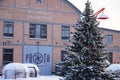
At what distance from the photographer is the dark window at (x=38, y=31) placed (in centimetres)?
3347

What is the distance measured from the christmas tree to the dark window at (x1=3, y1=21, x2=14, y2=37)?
17.9 meters

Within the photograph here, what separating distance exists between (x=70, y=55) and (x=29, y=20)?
1879 centimetres

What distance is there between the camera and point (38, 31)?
111 ft

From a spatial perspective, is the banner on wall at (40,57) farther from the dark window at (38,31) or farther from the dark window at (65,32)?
the dark window at (65,32)

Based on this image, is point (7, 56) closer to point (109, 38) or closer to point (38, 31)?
point (38, 31)

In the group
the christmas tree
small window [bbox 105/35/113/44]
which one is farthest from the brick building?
the christmas tree

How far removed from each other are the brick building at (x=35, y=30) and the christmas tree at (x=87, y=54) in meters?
17.9

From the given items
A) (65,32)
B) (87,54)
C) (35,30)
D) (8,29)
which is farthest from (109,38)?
(87,54)

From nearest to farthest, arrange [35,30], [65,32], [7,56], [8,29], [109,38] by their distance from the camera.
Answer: [7,56]
[8,29]
[35,30]
[65,32]
[109,38]

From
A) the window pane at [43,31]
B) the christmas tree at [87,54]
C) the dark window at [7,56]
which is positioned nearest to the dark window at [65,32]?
the window pane at [43,31]

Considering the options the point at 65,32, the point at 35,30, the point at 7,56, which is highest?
the point at 35,30

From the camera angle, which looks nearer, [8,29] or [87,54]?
[87,54]

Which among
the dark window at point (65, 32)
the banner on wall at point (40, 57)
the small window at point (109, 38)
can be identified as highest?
the dark window at point (65, 32)

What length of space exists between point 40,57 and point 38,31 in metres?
2.82
